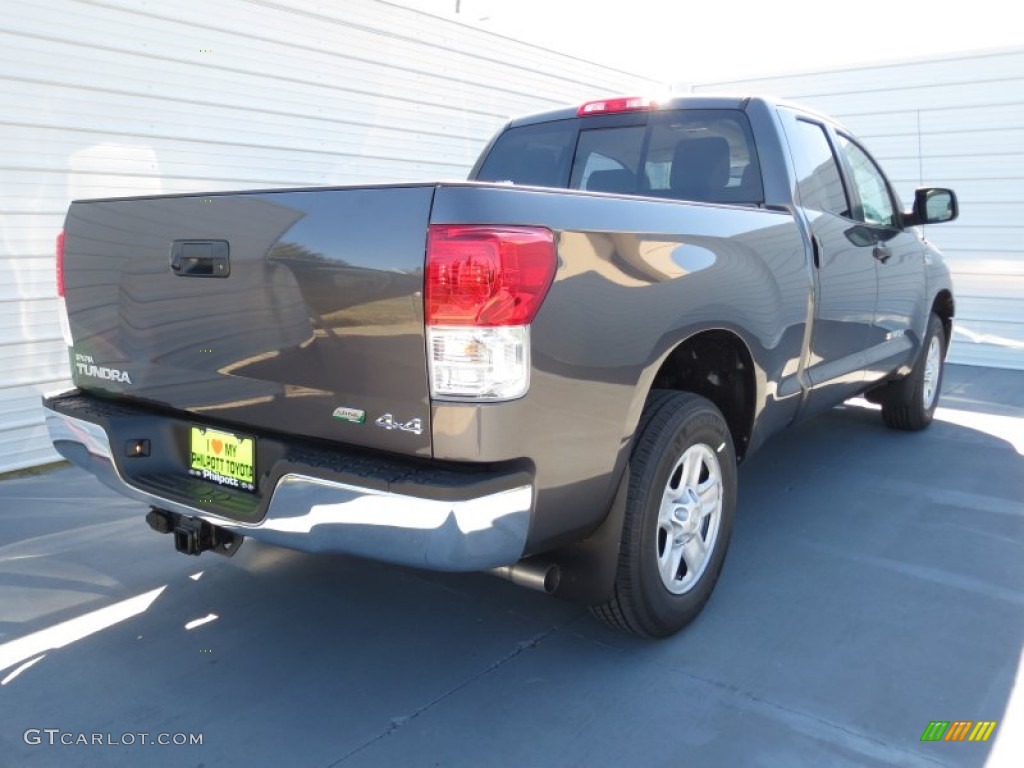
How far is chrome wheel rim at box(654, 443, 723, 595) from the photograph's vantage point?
115 inches

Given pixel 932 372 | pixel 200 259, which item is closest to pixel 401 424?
pixel 200 259

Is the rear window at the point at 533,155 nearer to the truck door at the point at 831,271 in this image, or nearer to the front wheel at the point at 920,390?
the truck door at the point at 831,271

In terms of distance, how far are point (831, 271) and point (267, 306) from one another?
263 cm

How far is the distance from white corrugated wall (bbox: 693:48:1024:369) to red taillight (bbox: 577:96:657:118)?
7009mm

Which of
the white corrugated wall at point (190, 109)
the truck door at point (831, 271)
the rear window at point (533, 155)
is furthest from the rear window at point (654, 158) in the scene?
the white corrugated wall at point (190, 109)

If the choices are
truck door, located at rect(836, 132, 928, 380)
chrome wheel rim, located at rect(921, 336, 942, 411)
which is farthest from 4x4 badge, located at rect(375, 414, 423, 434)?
chrome wheel rim, located at rect(921, 336, 942, 411)

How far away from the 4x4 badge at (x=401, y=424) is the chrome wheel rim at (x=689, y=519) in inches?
38.2

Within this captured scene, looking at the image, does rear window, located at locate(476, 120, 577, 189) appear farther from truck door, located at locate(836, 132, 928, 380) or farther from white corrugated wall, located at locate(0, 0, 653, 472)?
white corrugated wall, located at locate(0, 0, 653, 472)

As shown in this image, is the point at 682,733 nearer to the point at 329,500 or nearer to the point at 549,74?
the point at 329,500

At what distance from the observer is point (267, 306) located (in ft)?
7.93

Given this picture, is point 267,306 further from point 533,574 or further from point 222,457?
point 533,574

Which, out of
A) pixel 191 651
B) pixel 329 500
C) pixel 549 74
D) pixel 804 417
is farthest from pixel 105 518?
pixel 549 74

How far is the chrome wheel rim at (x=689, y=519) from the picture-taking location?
292cm

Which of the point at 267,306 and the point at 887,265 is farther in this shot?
the point at 887,265
